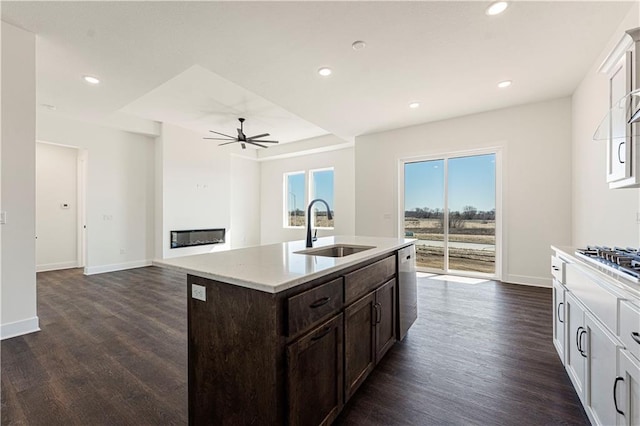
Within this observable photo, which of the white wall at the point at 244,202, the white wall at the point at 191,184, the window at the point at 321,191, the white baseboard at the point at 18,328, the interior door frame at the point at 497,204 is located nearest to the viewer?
the white baseboard at the point at 18,328

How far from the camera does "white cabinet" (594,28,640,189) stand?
1538 millimetres

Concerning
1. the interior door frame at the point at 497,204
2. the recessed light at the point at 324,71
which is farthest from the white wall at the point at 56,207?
the interior door frame at the point at 497,204

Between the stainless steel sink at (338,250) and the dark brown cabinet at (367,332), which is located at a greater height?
the stainless steel sink at (338,250)

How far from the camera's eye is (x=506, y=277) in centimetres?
470

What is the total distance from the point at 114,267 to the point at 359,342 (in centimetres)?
596

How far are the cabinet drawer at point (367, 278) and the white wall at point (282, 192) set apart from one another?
4658 millimetres

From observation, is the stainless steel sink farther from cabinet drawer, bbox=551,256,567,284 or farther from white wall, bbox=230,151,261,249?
white wall, bbox=230,151,261,249

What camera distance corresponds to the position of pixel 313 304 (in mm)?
1359

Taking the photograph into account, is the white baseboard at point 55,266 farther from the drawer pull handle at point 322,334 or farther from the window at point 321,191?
the drawer pull handle at point 322,334

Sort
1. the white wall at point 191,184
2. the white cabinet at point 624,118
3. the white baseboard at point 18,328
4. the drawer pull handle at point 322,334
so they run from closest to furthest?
the drawer pull handle at point 322,334 < the white cabinet at point 624,118 < the white baseboard at point 18,328 < the white wall at point 191,184

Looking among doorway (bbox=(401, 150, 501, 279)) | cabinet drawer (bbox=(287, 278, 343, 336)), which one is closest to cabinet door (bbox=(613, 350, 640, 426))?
cabinet drawer (bbox=(287, 278, 343, 336))

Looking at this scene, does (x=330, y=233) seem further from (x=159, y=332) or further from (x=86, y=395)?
(x=86, y=395)

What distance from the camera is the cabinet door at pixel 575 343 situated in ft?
5.21

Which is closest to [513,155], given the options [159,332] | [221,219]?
[159,332]
